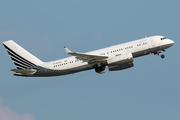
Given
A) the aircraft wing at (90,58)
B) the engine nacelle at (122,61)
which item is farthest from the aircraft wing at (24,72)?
the engine nacelle at (122,61)

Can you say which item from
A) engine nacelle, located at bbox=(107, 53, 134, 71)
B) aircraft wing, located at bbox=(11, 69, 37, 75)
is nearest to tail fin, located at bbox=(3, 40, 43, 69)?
aircraft wing, located at bbox=(11, 69, 37, 75)

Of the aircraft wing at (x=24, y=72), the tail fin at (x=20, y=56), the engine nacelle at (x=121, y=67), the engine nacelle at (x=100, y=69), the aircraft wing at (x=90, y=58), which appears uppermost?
the tail fin at (x=20, y=56)

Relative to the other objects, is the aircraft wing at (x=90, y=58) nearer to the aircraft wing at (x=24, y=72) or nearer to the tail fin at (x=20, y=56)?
the tail fin at (x=20, y=56)

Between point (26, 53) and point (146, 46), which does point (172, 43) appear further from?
point (26, 53)

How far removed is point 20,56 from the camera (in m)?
55.6

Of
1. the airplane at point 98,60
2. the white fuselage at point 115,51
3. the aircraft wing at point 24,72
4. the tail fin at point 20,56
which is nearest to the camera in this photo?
the airplane at point 98,60

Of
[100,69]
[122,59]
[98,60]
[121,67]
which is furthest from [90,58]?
[121,67]

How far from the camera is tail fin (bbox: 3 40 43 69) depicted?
181 ft

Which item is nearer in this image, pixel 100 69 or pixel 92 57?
pixel 92 57

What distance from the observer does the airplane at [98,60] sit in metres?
51.5

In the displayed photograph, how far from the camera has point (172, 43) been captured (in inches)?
2131

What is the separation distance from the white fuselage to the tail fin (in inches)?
101

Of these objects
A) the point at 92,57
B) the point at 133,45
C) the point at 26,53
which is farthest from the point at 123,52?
the point at 26,53

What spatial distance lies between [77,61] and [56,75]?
16.4 ft
